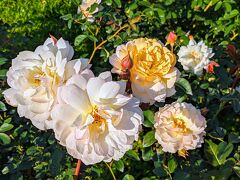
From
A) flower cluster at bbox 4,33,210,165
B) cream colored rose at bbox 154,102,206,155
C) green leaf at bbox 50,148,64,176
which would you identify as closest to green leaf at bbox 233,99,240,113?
cream colored rose at bbox 154,102,206,155

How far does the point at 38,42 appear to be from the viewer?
2.69 meters

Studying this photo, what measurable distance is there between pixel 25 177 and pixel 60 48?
95cm

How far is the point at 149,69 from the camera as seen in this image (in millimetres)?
1141

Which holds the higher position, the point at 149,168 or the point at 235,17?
the point at 235,17

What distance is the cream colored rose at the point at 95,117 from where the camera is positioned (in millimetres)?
995

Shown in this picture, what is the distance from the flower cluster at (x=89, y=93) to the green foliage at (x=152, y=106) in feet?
1.20

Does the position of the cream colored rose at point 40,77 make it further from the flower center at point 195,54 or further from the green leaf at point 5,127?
the flower center at point 195,54

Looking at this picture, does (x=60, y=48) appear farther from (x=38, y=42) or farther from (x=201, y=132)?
(x=38, y=42)

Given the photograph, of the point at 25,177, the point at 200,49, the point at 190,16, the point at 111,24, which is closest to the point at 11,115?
the point at 25,177

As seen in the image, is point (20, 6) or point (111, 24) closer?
point (111, 24)

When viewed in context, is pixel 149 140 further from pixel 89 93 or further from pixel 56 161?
pixel 89 93

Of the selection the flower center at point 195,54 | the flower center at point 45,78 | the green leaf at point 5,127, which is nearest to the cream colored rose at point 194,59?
the flower center at point 195,54

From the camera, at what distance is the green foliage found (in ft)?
5.08

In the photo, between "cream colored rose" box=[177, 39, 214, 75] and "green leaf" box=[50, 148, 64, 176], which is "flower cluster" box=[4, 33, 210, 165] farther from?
"cream colored rose" box=[177, 39, 214, 75]
